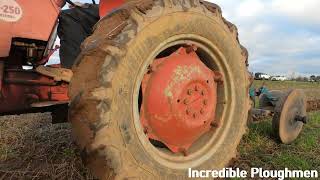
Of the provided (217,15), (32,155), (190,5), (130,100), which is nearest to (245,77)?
(217,15)

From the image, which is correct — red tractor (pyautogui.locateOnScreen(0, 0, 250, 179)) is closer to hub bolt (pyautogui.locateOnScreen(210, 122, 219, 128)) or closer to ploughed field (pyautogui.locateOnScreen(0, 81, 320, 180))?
hub bolt (pyautogui.locateOnScreen(210, 122, 219, 128))

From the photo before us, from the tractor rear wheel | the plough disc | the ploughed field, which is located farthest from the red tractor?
the plough disc

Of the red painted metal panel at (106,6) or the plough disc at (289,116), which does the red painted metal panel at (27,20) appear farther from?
the plough disc at (289,116)

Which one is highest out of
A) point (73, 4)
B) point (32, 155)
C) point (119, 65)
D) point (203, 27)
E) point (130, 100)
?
point (73, 4)

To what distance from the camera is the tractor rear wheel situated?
1924 millimetres

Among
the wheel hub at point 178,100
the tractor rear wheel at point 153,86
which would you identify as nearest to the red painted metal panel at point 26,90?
the tractor rear wheel at point 153,86

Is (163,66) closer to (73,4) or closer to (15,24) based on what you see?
(15,24)

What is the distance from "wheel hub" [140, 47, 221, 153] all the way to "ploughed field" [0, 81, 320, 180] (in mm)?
578

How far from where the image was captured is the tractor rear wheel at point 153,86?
1.92m

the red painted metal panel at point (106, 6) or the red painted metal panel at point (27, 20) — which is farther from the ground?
the red painted metal panel at point (106, 6)

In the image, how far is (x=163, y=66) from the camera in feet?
7.78

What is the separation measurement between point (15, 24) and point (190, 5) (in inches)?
45.1

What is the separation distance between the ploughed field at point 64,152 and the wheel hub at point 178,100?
22.8 inches

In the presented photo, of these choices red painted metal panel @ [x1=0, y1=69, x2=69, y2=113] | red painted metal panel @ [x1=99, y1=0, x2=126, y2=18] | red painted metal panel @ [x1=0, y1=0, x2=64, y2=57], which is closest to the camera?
red painted metal panel @ [x1=0, y1=0, x2=64, y2=57]
